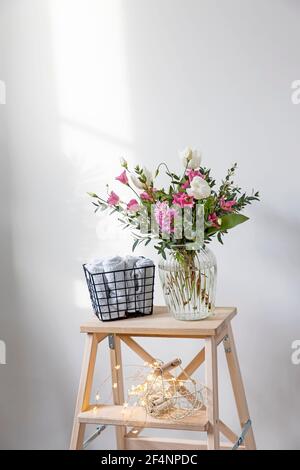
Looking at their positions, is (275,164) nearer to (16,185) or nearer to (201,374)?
(201,374)

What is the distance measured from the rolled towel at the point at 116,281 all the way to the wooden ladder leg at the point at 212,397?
284mm

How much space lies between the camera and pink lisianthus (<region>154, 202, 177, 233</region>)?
175 cm

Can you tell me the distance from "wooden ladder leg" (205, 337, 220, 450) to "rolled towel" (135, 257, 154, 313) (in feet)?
0.80

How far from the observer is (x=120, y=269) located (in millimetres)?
1886

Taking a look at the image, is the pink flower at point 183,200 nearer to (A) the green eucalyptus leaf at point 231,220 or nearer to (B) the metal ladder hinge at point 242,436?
(A) the green eucalyptus leaf at point 231,220

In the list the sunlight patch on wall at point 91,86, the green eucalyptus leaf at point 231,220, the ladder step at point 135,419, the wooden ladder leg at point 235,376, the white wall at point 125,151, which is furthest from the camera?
the sunlight patch on wall at point 91,86

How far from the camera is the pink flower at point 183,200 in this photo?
175 centimetres

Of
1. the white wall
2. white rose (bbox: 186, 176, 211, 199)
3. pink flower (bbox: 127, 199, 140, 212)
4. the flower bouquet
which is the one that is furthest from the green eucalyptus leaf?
the white wall

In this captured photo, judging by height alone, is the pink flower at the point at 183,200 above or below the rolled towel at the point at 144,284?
above

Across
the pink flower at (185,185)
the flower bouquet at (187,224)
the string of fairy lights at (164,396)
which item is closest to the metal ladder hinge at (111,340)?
the string of fairy lights at (164,396)

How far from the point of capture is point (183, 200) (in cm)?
175

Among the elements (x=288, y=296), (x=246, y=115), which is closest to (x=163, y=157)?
(x=246, y=115)

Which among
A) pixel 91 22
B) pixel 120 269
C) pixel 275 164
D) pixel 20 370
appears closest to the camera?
pixel 120 269

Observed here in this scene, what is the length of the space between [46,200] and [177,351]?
2.33ft
